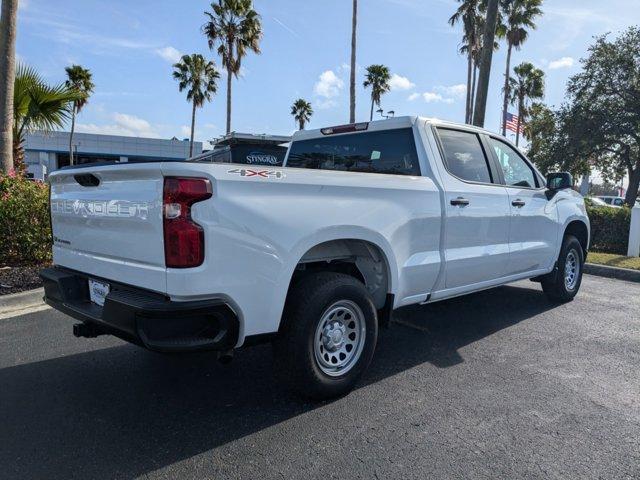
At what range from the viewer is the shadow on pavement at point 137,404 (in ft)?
8.80

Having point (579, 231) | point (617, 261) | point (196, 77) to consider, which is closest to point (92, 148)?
point (196, 77)

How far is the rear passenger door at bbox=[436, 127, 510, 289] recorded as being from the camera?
168 inches

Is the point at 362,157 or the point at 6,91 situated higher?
the point at 6,91

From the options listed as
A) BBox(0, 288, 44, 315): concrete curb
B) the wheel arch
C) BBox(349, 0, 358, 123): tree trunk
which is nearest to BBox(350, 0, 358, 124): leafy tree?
BBox(349, 0, 358, 123): tree trunk

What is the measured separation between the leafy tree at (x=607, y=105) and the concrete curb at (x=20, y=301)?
77.4ft

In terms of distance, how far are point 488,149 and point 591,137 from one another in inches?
832

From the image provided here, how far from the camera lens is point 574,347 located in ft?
15.3

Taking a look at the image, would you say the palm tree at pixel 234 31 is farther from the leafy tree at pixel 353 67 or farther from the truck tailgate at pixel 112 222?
the truck tailgate at pixel 112 222

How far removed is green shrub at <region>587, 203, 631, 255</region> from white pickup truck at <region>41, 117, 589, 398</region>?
891cm

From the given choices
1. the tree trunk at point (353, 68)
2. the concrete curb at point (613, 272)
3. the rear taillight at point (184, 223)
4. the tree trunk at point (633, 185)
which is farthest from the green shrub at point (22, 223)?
the tree trunk at point (633, 185)

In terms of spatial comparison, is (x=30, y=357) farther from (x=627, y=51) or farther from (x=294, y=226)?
(x=627, y=51)

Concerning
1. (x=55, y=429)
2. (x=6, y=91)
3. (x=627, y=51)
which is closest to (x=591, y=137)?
(x=627, y=51)

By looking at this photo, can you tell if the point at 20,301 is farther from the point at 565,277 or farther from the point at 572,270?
the point at 572,270

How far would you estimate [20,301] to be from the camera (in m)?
5.64
